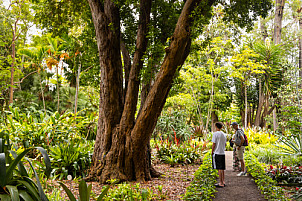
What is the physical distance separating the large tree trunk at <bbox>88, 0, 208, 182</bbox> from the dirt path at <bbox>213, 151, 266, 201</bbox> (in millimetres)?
1843

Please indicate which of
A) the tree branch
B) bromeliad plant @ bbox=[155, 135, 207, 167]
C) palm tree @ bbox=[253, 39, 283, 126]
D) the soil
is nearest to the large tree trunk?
the tree branch

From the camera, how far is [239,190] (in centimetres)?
559

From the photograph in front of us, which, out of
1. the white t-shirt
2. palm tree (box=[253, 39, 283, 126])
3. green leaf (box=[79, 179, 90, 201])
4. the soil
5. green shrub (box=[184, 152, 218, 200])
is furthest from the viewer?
palm tree (box=[253, 39, 283, 126])

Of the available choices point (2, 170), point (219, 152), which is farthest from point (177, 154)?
point (2, 170)

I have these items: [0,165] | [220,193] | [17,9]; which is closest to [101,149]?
[220,193]

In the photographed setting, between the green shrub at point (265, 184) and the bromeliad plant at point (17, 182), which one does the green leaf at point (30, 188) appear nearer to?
the bromeliad plant at point (17, 182)

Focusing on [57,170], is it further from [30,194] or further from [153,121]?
[30,194]

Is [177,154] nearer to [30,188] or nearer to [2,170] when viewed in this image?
[30,188]

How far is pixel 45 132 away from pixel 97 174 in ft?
8.87

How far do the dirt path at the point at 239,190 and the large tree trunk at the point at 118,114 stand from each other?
184 centimetres

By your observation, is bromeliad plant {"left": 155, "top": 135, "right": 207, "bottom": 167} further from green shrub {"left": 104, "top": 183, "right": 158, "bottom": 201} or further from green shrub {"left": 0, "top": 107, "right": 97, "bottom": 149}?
green shrub {"left": 104, "top": 183, "right": 158, "bottom": 201}

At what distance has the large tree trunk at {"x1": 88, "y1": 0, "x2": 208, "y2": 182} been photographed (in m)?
5.54

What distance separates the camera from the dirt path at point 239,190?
16.4ft

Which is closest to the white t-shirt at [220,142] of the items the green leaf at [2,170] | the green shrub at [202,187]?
the green shrub at [202,187]
